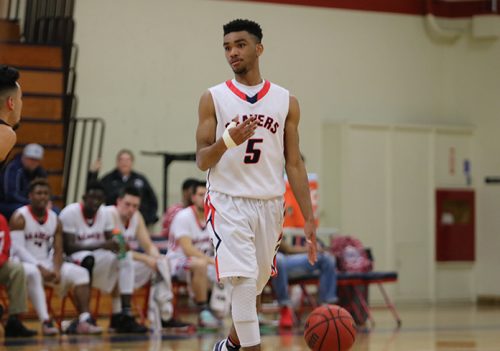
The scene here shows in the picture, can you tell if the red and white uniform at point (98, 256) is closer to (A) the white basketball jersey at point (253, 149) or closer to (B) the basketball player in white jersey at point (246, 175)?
(B) the basketball player in white jersey at point (246, 175)

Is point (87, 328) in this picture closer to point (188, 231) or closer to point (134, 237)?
point (134, 237)

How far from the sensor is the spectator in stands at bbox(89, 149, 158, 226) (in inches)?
554

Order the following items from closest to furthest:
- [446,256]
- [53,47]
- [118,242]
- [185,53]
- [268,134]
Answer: [268,134]
[118,242]
[53,47]
[185,53]
[446,256]

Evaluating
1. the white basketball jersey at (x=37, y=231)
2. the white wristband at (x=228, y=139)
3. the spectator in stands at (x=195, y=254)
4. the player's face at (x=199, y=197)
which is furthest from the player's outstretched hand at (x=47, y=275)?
the white wristband at (x=228, y=139)

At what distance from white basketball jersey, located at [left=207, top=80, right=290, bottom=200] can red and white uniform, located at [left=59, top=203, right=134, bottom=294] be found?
17.8 feet

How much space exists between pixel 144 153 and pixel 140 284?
143 inches

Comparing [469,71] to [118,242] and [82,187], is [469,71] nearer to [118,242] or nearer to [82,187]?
[82,187]

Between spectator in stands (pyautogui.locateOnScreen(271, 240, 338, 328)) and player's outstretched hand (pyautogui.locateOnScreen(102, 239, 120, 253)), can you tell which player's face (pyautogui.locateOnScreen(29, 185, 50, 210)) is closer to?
player's outstretched hand (pyautogui.locateOnScreen(102, 239, 120, 253))

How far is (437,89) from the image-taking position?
18.0 meters

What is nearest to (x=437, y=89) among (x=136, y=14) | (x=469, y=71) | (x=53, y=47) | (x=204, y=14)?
(x=469, y=71)

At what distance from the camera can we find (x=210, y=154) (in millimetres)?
5969

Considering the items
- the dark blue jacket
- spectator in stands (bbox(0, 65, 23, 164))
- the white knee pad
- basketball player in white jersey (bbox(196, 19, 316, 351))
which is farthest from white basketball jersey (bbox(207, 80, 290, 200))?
the dark blue jacket

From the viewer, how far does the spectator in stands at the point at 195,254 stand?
1170cm

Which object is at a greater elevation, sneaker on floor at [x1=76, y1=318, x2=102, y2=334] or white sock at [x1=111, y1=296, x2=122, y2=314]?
white sock at [x1=111, y1=296, x2=122, y2=314]
